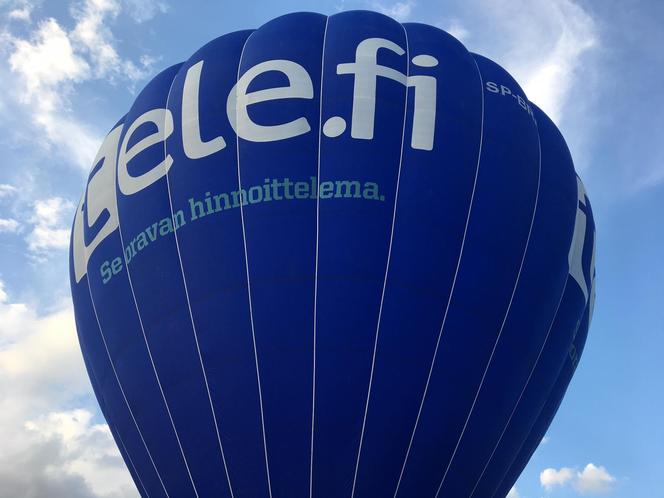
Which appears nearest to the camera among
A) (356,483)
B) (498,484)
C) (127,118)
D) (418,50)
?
(356,483)

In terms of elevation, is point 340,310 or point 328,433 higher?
point 340,310

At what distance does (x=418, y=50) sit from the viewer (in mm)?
11047

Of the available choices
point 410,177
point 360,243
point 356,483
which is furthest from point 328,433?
point 410,177

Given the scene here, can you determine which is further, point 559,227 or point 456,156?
point 559,227

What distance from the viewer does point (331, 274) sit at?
30.6 feet

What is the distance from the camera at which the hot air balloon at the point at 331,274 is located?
9.15 metres

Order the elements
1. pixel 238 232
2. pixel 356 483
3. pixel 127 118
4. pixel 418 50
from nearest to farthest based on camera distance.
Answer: pixel 356 483 < pixel 238 232 < pixel 418 50 < pixel 127 118

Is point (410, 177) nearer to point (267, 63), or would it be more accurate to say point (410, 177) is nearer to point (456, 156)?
point (456, 156)

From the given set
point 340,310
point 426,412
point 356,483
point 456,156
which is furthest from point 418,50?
point 356,483

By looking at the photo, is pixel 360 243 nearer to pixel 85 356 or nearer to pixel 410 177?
pixel 410 177

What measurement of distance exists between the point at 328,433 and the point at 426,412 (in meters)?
1.12

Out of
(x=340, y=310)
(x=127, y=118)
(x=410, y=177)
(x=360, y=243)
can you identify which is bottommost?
(x=340, y=310)

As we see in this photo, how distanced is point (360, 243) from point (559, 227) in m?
2.94

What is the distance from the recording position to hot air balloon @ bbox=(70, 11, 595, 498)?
30.0 ft
